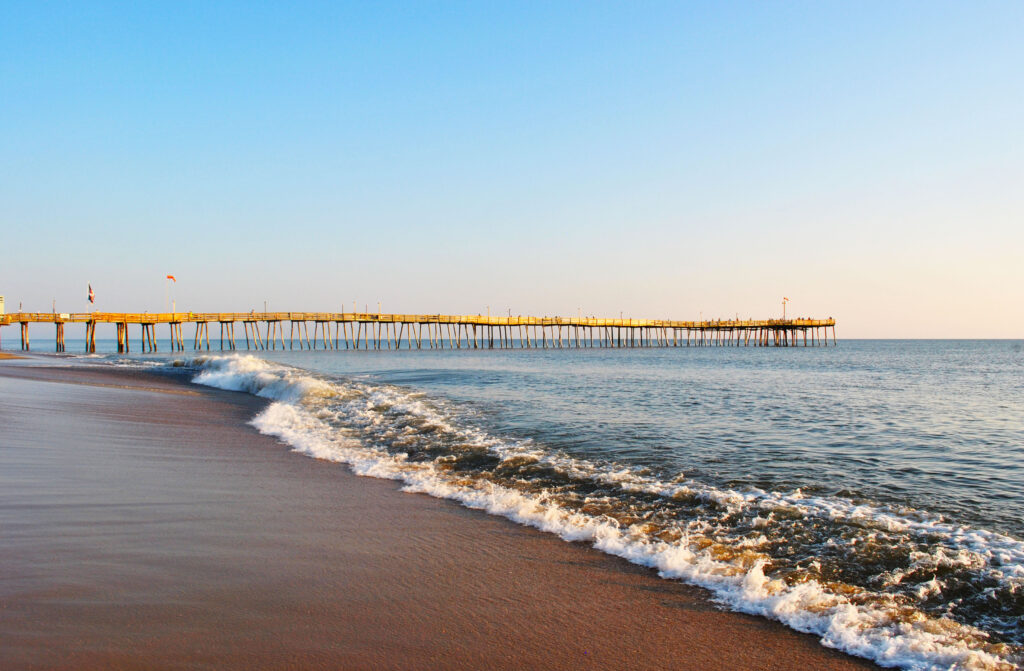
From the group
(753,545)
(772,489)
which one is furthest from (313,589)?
(772,489)

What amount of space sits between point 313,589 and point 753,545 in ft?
10.3

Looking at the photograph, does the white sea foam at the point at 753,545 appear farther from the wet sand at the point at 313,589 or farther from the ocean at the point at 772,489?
the wet sand at the point at 313,589

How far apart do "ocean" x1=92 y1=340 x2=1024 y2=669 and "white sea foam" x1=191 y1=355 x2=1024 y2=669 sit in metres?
0.02

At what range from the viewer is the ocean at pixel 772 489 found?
3.45 meters

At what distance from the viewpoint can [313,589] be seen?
3400mm

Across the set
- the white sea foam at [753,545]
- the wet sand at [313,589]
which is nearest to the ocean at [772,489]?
the white sea foam at [753,545]

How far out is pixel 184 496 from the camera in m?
5.25

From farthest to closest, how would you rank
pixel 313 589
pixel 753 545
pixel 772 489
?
pixel 772 489
pixel 753 545
pixel 313 589

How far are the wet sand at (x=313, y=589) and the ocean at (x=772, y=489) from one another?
399 mm

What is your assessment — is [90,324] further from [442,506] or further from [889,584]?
[889,584]

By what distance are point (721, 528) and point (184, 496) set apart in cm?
462

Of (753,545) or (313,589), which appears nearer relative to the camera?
(313,589)

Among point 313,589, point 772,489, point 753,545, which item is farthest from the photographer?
point 772,489

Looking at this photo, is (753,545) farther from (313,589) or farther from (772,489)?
(313,589)
